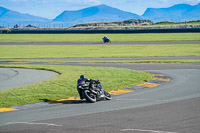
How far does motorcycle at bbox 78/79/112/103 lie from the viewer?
16.3 m

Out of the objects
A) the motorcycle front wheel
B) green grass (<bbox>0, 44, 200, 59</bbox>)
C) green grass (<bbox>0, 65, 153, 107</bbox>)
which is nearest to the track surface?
the motorcycle front wheel

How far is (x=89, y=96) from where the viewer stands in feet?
53.9

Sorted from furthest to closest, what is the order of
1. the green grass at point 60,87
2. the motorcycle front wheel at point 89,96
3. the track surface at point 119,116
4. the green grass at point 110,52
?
1. the green grass at point 110,52
2. the green grass at point 60,87
3. the motorcycle front wheel at point 89,96
4. the track surface at point 119,116

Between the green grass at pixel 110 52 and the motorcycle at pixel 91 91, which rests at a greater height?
the motorcycle at pixel 91 91

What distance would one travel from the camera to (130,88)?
68.6ft

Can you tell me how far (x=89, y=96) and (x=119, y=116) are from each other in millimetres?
3489

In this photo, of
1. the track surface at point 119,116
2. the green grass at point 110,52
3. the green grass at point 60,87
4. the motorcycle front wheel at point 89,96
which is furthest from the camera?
the green grass at point 110,52

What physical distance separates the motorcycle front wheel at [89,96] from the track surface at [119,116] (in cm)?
30

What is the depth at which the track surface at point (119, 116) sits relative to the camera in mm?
11258

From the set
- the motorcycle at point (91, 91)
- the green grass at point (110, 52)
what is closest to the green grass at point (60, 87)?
the motorcycle at point (91, 91)

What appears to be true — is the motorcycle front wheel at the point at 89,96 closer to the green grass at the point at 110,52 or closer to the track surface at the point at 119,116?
Result: the track surface at the point at 119,116

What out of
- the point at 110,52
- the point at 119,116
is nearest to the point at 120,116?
the point at 119,116

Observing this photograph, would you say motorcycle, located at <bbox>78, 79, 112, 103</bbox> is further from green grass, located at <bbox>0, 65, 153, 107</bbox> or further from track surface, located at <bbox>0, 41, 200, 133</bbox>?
green grass, located at <bbox>0, 65, 153, 107</bbox>

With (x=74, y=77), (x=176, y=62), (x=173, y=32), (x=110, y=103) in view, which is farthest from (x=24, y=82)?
(x=173, y=32)
